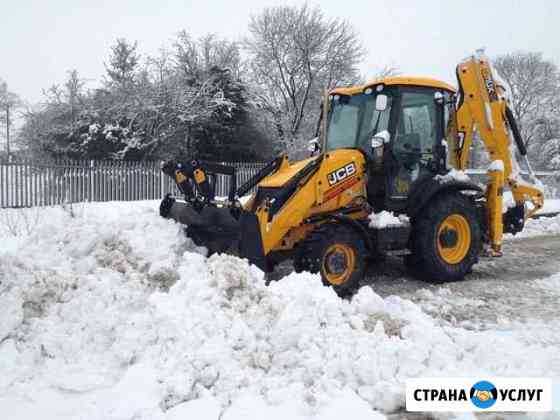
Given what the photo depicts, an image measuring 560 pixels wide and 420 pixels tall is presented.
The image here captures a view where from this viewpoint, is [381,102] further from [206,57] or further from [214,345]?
[206,57]

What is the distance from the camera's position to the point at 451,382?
3.06m

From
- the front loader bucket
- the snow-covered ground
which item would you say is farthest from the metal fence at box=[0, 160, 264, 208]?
the snow-covered ground

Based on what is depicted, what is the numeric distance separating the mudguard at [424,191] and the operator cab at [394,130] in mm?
83

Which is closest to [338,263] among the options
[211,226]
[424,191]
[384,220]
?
[384,220]

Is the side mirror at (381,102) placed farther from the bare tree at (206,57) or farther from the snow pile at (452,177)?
the bare tree at (206,57)

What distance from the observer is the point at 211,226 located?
5621mm

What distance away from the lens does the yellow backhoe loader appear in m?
5.31

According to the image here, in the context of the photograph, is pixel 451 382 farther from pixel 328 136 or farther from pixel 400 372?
pixel 328 136

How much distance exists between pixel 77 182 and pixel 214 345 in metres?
12.5

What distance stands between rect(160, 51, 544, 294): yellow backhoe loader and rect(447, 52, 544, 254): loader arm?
2 cm

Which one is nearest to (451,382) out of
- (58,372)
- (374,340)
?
(374,340)

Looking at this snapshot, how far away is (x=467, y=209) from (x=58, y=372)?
5396 millimetres

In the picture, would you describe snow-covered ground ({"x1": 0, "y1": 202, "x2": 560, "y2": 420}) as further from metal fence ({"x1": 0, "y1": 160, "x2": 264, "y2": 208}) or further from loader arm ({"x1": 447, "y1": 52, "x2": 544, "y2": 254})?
metal fence ({"x1": 0, "y1": 160, "x2": 264, "y2": 208})

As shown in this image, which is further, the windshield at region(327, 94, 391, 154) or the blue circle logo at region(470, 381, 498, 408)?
the windshield at region(327, 94, 391, 154)
